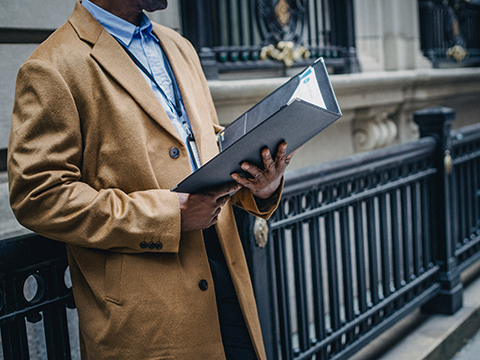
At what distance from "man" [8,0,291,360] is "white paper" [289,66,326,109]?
0.54 feet

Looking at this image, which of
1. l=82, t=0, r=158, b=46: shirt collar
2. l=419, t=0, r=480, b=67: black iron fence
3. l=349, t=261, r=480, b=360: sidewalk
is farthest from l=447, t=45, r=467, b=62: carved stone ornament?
l=82, t=0, r=158, b=46: shirt collar

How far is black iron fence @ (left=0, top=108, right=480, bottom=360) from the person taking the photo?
150 cm

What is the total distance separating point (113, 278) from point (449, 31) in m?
6.47

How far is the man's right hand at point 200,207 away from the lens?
1.39 meters

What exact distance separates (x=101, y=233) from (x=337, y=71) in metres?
4.19

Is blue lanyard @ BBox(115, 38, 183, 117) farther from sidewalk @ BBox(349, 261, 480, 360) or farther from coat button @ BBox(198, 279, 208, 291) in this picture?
sidewalk @ BBox(349, 261, 480, 360)

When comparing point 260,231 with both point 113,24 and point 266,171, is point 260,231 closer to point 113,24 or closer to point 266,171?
point 266,171

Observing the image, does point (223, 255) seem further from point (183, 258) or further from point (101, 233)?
point (101, 233)

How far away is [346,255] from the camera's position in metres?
2.64

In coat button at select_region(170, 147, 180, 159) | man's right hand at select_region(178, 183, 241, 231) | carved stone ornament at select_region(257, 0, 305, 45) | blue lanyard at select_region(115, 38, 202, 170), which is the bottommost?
man's right hand at select_region(178, 183, 241, 231)

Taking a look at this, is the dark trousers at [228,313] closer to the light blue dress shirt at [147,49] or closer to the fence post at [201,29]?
the light blue dress shirt at [147,49]

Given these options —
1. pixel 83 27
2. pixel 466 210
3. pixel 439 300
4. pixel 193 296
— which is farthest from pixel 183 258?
pixel 466 210

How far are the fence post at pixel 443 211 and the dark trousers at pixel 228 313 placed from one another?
220cm

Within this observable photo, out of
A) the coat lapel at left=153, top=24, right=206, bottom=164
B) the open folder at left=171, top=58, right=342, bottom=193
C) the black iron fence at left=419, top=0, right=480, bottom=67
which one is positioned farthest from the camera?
the black iron fence at left=419, top=0, right=480, bottom=67
